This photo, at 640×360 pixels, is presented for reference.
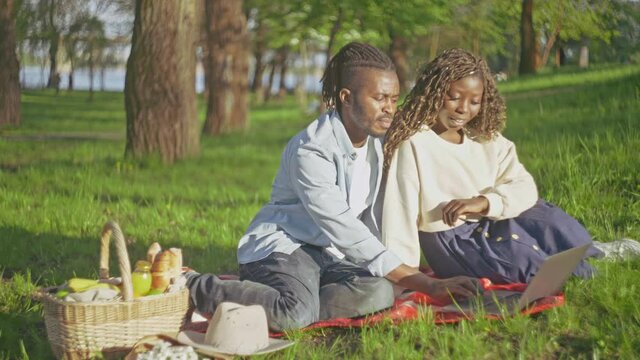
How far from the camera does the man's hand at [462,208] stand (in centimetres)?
472

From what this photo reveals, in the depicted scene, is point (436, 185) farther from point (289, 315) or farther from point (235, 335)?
point (235, 335)

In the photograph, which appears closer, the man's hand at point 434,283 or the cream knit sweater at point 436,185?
the man's hand at point 434,283

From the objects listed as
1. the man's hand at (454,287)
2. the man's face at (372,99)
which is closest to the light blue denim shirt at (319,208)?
the man's face at (372,99)

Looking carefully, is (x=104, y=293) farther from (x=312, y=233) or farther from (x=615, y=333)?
(x=615, y=333)

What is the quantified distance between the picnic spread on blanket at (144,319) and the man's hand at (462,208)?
2.16 ft

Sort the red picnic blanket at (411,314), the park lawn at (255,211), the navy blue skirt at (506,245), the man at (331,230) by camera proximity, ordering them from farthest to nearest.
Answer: the navy blue skirt at (506,245), the man at (331,230), the red picnic blanket at (411,314), the park lawn at (255,211)

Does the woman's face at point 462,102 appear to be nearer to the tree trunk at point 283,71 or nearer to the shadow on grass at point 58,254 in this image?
the shadow on grass at point 58,254

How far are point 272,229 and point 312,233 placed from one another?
0.21 metres

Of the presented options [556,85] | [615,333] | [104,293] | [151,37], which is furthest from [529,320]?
[556,85]

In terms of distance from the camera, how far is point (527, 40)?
76.2ft

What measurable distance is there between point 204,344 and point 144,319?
1.01 ft

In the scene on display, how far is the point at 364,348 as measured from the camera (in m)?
3.96

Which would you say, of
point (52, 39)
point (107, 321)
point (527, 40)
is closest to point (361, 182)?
point (107, 321)

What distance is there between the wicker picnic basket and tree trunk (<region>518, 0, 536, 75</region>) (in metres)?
17.8
